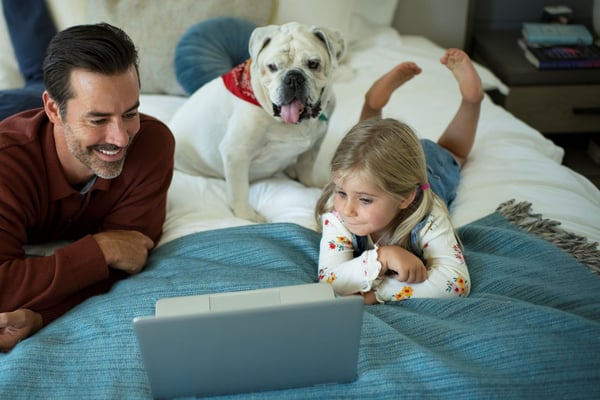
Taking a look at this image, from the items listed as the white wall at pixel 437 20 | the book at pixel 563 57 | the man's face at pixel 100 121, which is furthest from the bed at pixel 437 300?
the white wall at pixel 437 20

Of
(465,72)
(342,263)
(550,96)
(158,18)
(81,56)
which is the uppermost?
(81,56)

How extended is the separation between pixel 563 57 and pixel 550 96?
0.16 metres

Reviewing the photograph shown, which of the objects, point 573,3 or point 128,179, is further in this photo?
point 573,3

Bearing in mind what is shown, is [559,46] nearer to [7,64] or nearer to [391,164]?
[391,164]

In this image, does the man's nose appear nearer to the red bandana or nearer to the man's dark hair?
the man's dark hair

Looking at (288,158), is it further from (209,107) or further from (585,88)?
(585,88)

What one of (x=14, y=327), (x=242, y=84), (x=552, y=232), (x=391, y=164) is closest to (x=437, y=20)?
(x=242, y=84)

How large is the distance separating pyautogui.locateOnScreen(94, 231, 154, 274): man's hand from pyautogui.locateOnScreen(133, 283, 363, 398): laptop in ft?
1.49

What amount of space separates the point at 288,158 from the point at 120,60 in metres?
0.62

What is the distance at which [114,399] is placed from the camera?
99 centimetres

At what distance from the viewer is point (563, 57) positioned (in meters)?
2.38

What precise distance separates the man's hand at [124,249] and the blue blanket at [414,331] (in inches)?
1.3

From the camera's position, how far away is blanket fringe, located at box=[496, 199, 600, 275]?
51.7 inches

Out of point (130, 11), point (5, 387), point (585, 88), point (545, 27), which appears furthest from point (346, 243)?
point (545, 27)
